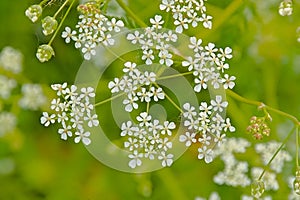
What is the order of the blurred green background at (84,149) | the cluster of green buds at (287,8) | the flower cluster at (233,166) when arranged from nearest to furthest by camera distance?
the cluster of green buds at (287,8) → the flower cluster at (233,166) → the blurred green background at (84,149)

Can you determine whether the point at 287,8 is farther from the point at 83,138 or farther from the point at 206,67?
the point at 83,138

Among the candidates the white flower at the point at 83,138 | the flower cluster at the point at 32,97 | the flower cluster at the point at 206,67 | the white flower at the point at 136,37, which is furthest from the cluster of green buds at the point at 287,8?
the flower cluster at the point at 32,97

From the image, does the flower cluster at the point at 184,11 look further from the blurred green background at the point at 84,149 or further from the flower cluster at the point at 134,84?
the blurred green background at the point at 84,149

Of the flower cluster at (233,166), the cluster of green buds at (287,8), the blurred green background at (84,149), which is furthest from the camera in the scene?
the blurred green background at (84,149)

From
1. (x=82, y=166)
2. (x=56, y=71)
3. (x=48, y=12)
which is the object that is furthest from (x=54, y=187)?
(x=48, y=12)

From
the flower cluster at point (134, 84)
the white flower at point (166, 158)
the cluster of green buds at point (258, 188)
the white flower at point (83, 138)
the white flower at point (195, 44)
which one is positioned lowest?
the cluster of green buds at point (258, 188)

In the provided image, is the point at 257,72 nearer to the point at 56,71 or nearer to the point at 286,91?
the point at 286,91

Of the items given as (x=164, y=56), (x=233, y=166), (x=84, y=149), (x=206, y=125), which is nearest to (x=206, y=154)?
(x=206, y=125)
